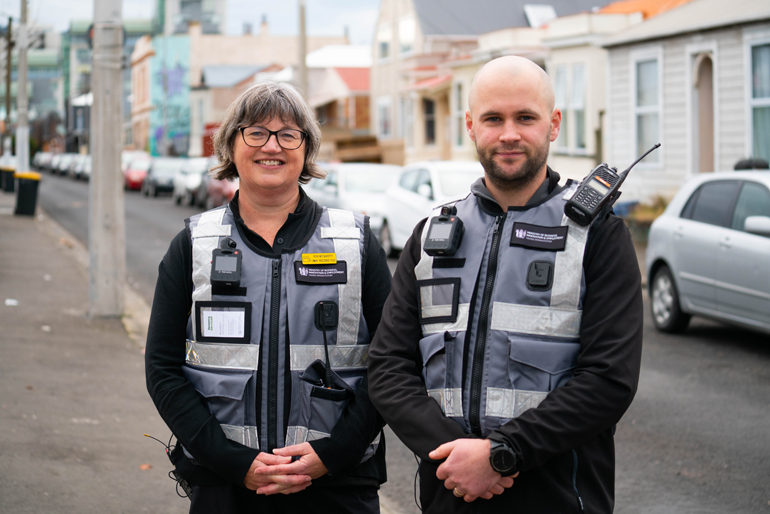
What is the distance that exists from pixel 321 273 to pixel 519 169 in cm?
72

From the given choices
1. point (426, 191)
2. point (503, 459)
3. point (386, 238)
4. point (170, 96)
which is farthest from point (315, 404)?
point (170, 96)

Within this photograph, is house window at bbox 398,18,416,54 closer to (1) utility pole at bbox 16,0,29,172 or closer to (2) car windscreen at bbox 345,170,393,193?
(1) utility pole at bbox 16,0,29,172

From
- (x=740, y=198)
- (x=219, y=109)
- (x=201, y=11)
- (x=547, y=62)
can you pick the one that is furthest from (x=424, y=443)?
(x=201, y=11)

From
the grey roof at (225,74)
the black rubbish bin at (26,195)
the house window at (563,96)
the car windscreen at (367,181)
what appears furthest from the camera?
the grey roof at (225,74)

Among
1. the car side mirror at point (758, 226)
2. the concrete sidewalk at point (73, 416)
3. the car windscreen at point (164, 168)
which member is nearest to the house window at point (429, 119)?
the car windscreen at point (164, 168)

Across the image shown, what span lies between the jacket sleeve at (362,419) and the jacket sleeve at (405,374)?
0.22 meters

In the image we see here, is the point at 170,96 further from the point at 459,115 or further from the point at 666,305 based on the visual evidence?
the point at 666,305

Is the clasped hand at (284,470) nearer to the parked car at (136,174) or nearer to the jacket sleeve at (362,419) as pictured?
the jacket sleeve at (362,419)

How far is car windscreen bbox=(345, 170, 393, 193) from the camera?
18.7 metres

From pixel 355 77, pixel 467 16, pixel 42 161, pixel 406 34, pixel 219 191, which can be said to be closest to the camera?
pixel 219 191

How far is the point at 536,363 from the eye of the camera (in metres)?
2.46

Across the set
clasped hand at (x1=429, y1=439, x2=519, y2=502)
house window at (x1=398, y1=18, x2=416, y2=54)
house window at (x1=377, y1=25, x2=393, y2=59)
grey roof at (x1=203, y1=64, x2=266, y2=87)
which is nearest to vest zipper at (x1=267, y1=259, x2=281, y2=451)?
clasped hand at (x1=429, y1=439, x2=519, y2=502)

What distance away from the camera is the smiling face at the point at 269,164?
115 inches

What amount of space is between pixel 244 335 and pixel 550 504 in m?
1.05
